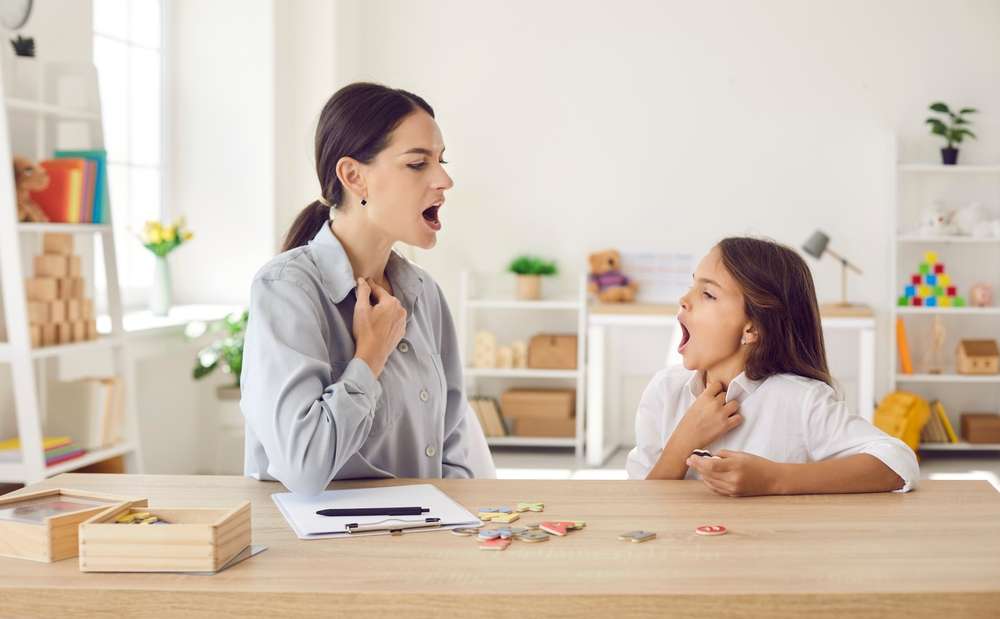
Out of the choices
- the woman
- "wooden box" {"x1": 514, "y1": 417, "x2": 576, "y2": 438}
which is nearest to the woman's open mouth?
the woman

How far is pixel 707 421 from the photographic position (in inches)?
77.9

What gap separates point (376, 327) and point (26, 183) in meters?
2.04

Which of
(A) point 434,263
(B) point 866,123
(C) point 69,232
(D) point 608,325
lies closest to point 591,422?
(D) point 608,325

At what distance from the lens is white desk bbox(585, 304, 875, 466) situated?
5496mm

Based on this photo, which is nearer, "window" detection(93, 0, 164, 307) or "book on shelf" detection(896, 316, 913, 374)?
"window" detection(93, 0, 164, 307)

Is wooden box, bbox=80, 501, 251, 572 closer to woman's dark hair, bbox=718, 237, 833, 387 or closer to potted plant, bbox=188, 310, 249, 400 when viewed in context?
woman's dark hair, bbox=718, 237, 833, 387

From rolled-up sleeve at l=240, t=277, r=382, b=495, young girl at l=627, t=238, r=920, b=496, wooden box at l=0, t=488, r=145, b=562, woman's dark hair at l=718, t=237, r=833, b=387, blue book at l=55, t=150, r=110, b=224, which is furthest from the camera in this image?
blue book at l=55, t=150, r=110, b=224

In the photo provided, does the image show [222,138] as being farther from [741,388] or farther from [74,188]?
[741,388]

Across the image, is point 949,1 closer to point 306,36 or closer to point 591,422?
point 591,422

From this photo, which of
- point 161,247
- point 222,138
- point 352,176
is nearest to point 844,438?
point 352,176

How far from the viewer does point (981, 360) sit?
580 centimetres

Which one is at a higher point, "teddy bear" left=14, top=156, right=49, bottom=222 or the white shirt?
"teddy bear" left=14, top=156, right=49, bottom=222

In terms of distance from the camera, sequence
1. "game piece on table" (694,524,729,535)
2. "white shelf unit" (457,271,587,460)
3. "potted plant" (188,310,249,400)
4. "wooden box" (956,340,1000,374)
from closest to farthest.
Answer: "game piece on table" (694,524,729,535) < "potted plant" (188,310,249,400) < "wooden box" (956,340,1000,374) < "white shelf unit" (457,271,587,460)

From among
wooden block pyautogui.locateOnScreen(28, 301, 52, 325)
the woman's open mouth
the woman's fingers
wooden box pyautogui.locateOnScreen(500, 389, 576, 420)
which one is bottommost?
wooden box pyautogui.locateOnScreen(500, 389, 576, 420)
